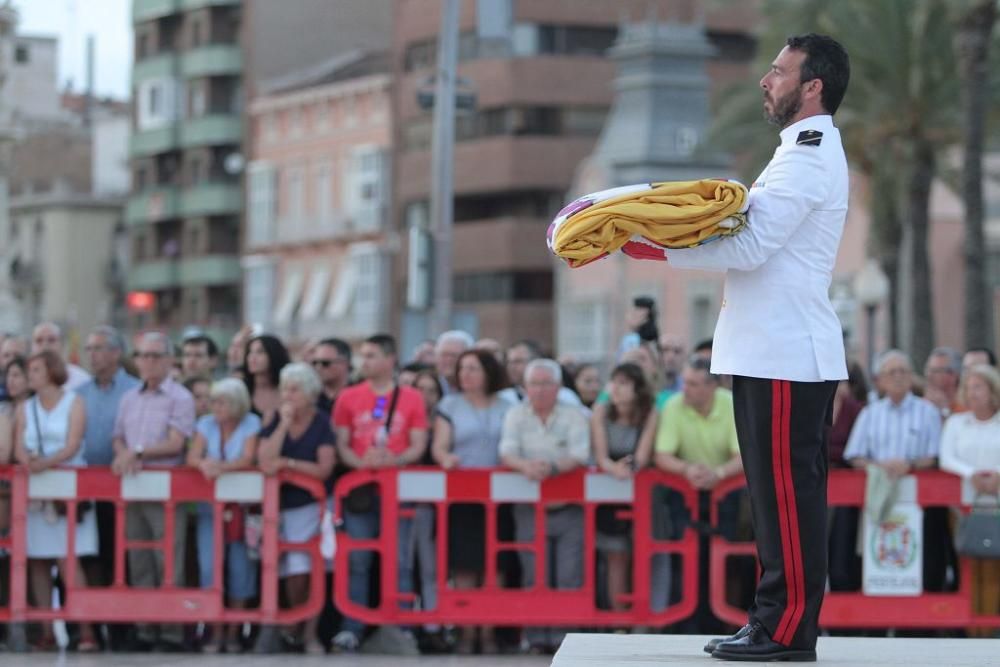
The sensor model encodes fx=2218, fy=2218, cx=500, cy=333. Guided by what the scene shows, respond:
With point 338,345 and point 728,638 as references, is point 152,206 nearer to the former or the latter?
point 338,345

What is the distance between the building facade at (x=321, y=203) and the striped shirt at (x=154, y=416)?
59.8 m

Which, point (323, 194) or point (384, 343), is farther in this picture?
point (323, 194)

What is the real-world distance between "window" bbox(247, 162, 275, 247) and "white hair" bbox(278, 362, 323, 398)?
6745 centimetres

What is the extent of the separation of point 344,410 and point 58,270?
80277 millimetres

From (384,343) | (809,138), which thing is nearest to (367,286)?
(384,343)

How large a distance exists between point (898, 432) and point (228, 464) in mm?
4019

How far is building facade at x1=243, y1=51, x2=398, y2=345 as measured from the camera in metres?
74.1

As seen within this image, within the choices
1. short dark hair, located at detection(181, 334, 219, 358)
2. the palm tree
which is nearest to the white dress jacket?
short dark hair, located at detection(181, 334, 219, 358)

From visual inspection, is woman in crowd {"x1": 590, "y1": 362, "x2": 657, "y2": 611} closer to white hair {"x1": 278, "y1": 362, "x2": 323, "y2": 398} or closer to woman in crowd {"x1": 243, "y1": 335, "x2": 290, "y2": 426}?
white hair {"x1": 278, "y1": 362, "x2": 323, "y2": 398}

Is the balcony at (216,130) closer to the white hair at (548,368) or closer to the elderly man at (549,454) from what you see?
Answer: the white hair at (548,368)

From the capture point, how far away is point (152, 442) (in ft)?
43.7

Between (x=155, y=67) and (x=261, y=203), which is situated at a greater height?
(x=155, y=67)

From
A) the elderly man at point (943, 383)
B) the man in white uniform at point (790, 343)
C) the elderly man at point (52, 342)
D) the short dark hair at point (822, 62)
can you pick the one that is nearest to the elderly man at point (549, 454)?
the elderly man at point (943, 383)

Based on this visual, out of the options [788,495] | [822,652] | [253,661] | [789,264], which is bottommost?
[253,661]
